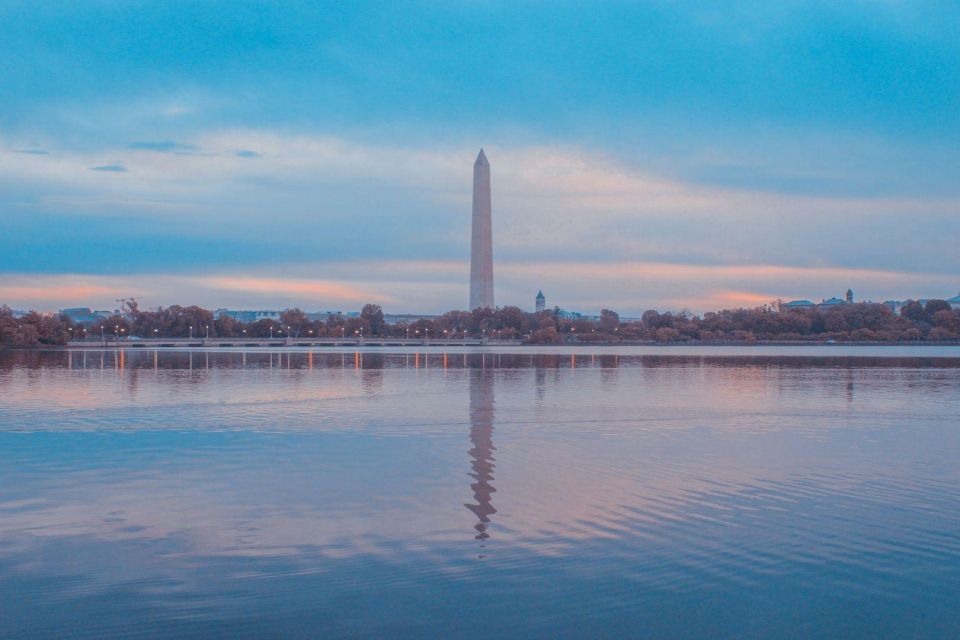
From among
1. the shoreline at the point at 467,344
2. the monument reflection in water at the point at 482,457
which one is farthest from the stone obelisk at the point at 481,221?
the monument reflection in water at the point at 482,457

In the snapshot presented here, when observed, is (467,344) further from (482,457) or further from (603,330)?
(482,457)

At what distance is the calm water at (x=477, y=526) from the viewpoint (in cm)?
670

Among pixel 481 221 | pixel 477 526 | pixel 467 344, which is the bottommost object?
pixel 477 526

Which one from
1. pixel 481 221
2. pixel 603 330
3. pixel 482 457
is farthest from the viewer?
pixel 603 330

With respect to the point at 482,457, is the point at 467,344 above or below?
above

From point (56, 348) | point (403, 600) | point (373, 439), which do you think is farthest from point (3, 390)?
point (56, 348)

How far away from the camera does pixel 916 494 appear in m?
11.0

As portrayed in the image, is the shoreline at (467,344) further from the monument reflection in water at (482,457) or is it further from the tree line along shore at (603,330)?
the monument reflection in water at (482,457)

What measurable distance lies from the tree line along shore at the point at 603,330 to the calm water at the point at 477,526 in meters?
107

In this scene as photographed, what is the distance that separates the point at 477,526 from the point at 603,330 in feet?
472

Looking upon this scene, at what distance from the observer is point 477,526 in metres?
9.29

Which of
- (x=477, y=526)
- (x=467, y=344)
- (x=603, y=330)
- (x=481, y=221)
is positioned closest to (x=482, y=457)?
(x=477, y=526)

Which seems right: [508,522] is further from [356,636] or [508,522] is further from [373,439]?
[373,439]

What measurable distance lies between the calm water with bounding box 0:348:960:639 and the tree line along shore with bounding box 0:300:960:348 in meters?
107
